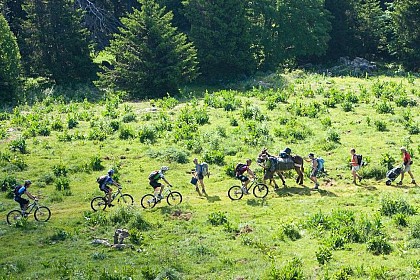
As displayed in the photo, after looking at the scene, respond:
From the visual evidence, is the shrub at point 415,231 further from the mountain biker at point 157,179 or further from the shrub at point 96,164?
the shrub at point 96,164

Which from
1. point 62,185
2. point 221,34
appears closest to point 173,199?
point 62,185

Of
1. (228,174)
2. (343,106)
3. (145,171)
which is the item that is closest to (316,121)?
(343,106)

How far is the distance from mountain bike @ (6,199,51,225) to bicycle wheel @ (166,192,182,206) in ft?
16.7

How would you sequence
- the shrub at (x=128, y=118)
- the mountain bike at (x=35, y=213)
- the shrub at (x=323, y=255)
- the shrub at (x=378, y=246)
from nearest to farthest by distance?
the shrub at (x=323, y=255), the shrub at (x=378, y=246), the mountain bike at (x=35, y=213), the shrub at (x=128, y=118)

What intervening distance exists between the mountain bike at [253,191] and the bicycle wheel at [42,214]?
788 centimetres

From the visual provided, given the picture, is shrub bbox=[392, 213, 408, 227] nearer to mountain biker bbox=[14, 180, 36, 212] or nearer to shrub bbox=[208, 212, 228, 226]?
shrub bbox=[208, 212, 228, 226]

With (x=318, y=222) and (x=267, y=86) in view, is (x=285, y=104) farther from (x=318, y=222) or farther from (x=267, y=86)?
(x=318, y=222)

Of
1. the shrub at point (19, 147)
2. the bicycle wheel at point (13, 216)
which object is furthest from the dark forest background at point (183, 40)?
the bicycle wheel at point (13, 216)

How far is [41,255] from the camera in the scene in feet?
72.1

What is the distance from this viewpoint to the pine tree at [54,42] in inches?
2122

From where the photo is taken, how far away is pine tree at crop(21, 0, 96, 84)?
53.9 m

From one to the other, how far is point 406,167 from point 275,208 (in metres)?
6.83

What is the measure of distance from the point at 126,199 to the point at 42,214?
3.67 m

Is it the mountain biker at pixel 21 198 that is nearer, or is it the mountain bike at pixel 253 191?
the mountain biker at pixel 21 198
